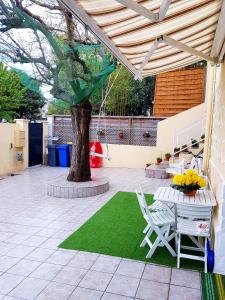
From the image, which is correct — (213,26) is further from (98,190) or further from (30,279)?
(98,190)

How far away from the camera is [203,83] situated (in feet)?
46.2

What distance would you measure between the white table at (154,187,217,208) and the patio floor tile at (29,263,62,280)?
1.80 metres

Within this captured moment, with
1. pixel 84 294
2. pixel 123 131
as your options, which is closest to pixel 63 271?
pixel 84 294

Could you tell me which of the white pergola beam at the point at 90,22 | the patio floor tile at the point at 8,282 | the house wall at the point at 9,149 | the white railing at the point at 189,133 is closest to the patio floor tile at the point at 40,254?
the patio floor tile at the point at 8,282

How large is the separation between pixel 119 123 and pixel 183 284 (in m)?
10.6

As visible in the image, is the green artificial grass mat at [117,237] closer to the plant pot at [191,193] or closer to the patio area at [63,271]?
the patio area at [63,271]

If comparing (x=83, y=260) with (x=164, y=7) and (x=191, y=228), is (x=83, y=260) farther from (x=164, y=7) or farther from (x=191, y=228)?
(x=164, y=7)

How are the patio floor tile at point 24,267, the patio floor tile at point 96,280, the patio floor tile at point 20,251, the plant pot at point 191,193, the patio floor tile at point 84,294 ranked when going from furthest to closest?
the plant pot at point 191,193 → the patio floor tile at point 20,251 → the patio floor tile at point 24,267 → the patio floor tile at point 96,280 → the patio floor tile at point 84,294

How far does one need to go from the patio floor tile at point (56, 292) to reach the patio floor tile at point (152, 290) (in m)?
0.86

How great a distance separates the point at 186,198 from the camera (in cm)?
441

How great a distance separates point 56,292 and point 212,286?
78.5 inches

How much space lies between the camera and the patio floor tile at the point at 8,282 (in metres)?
3.43

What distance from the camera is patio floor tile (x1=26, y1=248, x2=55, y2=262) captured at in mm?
4230

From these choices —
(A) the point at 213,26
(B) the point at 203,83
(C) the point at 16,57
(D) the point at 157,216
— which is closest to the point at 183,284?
(D) the point at 157,216
